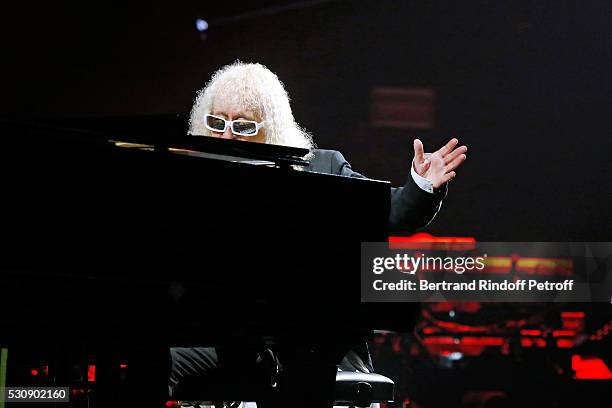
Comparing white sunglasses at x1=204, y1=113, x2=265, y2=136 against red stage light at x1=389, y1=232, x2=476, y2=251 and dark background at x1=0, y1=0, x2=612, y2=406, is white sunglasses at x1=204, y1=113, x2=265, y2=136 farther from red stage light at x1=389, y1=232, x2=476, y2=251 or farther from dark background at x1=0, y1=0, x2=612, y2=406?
red stage light at x1=389, y1=232, x2=476, y2=251

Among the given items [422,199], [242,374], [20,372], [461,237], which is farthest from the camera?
[461,237]

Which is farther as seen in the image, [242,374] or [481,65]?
[481,65]

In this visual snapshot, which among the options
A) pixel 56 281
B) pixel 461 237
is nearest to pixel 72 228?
pixel 56 281

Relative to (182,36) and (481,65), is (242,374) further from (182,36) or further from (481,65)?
(481,65)

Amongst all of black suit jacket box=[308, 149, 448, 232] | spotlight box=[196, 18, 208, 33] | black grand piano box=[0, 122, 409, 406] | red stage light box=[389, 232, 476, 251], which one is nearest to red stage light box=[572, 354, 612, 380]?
red stage light box=[389, 232, 476, 251]

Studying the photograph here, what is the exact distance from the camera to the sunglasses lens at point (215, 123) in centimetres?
211

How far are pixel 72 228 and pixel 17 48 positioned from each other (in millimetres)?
3232

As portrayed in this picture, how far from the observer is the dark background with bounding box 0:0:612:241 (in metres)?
4.36

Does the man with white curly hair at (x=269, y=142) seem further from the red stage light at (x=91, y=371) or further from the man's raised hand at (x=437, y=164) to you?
the red stage light at (x=91, y=371)

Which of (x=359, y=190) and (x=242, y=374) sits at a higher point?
(x=359, y=190)

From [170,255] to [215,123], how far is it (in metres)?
0.72

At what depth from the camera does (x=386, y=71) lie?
182 inches

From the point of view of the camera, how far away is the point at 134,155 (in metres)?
1.49

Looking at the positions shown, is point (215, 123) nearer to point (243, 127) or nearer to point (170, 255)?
point (243, 127)
